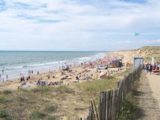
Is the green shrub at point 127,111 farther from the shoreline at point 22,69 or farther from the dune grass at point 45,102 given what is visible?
the shoreline at point 22,69

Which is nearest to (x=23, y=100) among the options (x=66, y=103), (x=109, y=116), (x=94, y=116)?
(x=66, y=103)

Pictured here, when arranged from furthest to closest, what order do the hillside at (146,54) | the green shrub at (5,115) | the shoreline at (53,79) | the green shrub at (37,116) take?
the hillside at (146,54)
the shoreline at (53,79)
the green shrub at (37,116)
the green shrub at (5,115)

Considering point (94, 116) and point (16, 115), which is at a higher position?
point (94, 116)

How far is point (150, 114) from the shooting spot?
12.6 m

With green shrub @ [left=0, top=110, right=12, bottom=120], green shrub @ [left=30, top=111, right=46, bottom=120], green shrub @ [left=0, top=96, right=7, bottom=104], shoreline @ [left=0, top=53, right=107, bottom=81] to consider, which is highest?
green shrub @ [left=0, top=96, right=7, bottom=104]

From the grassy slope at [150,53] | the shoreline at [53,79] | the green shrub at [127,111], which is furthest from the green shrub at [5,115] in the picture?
the grassy slope at [150,53]

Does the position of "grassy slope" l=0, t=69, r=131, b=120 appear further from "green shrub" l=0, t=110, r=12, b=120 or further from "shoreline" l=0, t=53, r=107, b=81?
"shoreline" l=0, t=53, r=107, b=81

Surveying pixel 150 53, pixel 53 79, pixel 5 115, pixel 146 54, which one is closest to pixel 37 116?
pixel 5 115

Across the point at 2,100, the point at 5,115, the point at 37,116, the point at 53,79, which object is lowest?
the point at 53,79

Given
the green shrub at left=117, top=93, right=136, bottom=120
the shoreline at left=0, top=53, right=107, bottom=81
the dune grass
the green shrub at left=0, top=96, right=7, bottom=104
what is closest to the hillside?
the shoreline at left=0, top=53, right=107, bottom=81

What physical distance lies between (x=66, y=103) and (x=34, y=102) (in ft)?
4.41

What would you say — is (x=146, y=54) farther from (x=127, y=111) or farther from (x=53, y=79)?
(x=127, y=111)

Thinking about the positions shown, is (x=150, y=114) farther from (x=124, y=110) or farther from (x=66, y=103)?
(x=66, y=103)

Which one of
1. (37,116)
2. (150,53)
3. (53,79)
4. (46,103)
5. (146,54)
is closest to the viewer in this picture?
(37,116)
